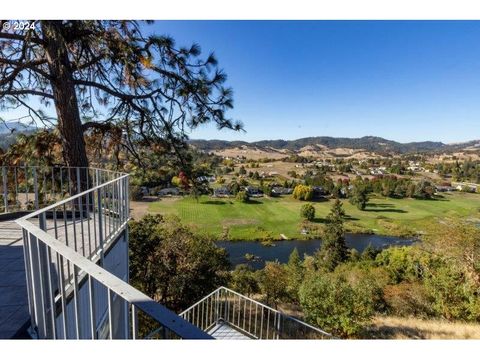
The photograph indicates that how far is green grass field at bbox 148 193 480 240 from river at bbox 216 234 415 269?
1.14 metres

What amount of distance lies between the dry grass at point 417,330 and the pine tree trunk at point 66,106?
912 centimetres

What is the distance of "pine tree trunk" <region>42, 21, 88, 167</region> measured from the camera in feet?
13.1

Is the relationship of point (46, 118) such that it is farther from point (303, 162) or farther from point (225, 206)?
point (303, 162)

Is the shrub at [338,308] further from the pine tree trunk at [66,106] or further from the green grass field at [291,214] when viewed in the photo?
the green grass field at [291,214]

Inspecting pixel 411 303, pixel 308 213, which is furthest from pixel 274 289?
pixel 308 213

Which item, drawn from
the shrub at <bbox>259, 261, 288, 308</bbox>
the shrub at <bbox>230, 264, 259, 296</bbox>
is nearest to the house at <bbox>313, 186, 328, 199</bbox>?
the shrub at <bbox>230, 264, 259, 296</bbox>

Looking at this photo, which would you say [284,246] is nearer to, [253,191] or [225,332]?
[253,191]

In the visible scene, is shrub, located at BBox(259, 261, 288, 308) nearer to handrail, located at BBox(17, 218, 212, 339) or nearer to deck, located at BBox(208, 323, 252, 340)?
deck, located at BBox(208, 323, 252, 340)

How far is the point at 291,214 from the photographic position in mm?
44594

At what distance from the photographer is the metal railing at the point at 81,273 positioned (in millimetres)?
848

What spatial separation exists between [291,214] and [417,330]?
35.7 meters

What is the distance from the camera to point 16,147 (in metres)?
4.60

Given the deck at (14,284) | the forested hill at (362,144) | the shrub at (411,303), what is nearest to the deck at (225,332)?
the deck at (14,284)
